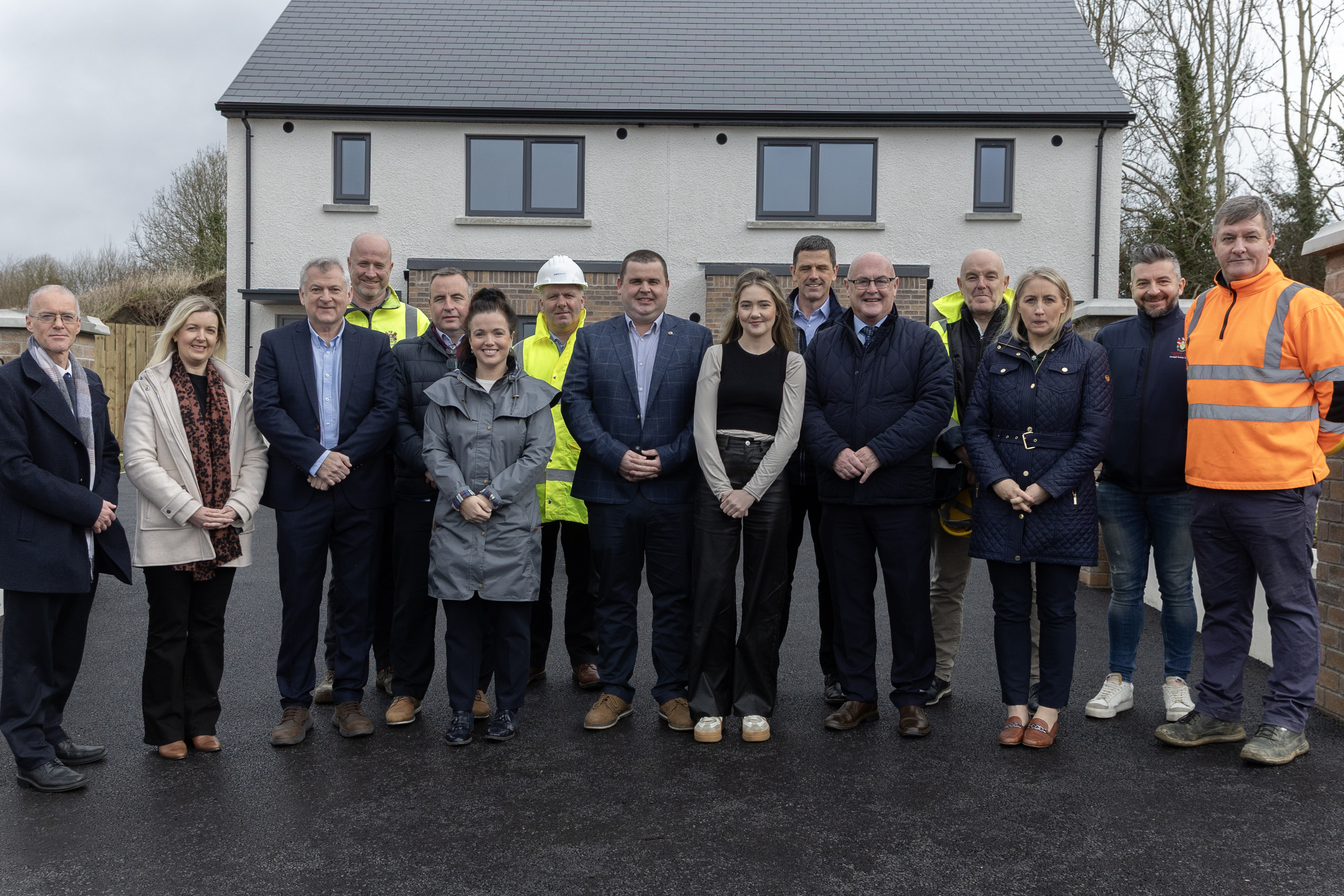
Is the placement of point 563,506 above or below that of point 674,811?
above

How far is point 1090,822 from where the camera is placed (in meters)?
3.57

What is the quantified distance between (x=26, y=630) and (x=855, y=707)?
11.5 ft

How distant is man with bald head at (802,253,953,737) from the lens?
4.55m

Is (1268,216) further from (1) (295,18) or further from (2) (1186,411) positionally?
(1) (295,18)

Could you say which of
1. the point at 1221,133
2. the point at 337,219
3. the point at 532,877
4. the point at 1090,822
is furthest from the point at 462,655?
the point at 1221,133

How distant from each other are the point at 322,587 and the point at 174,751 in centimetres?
89

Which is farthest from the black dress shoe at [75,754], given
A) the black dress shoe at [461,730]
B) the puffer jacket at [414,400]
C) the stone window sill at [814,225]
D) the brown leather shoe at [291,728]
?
the stone window sill at [814,225]

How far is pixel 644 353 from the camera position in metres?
4.85

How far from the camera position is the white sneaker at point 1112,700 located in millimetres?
4734

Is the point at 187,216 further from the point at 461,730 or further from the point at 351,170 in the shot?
the point at 461,730

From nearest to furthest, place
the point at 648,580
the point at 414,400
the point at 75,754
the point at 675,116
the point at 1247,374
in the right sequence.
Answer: the point at 75,754 → the point at 1247,374 → the point at 648,580 → the point at 414,400 → the point at 675,116

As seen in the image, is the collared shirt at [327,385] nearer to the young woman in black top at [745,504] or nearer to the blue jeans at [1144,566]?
the young woman in black top at [745,504]

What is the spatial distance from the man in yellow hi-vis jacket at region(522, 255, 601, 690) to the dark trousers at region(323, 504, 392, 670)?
74cm

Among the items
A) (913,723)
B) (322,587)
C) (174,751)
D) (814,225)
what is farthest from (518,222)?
(913,723)
